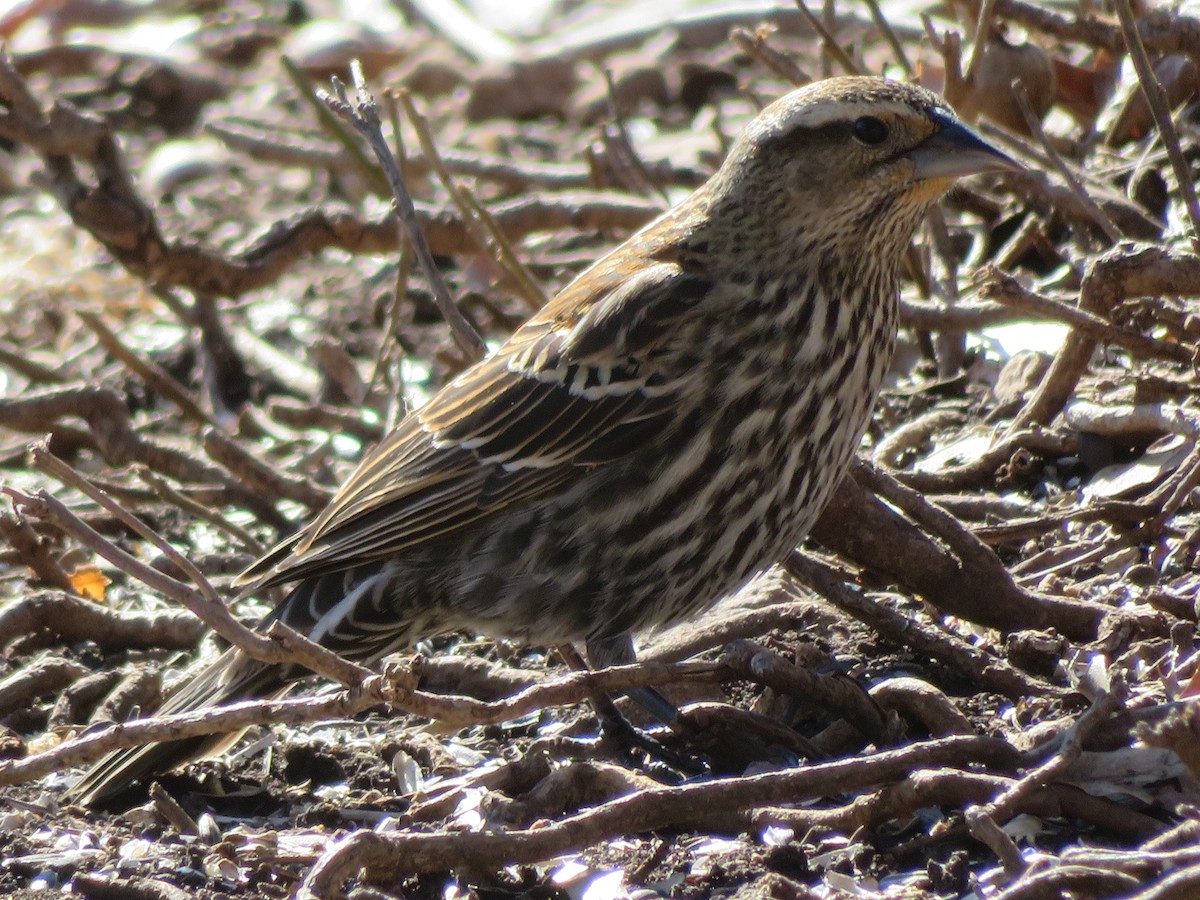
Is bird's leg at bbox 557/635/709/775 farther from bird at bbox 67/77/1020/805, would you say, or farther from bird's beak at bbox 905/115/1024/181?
bird's beak at bbox 905/115/1024/181

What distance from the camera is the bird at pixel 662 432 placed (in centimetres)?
412

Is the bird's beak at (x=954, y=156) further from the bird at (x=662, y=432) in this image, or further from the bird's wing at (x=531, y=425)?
the bird's wing at (x=531, y=425)

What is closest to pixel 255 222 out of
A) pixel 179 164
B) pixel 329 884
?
pixel 179 164

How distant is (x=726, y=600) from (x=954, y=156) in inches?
52.6

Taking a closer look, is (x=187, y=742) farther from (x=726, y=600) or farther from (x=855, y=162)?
(x=855, y=162)

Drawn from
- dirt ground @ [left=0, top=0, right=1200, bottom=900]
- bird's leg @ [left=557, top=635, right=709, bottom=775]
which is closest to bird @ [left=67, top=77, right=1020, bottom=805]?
dirt ground @ [left=0, top=0, right=1200, bottom=900]

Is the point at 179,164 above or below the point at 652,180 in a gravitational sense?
above

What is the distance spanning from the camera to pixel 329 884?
2975 millimetres

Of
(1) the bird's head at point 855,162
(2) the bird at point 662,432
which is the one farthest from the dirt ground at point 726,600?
(1) the bird's head at point 855,162

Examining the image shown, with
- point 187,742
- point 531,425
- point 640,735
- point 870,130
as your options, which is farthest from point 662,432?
point 187,742

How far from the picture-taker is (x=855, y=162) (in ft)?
13.8

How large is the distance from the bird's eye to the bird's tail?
1887 millimetres

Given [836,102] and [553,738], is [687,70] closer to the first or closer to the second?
[836,102]

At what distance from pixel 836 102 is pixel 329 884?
2.19m
